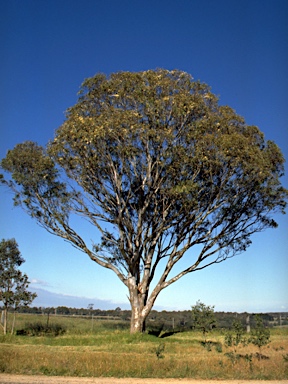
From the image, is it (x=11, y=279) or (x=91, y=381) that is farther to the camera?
(x=11, y=279)

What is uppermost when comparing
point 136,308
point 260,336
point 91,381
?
point 136,308

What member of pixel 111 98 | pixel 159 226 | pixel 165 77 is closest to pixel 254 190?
pixel 159 226

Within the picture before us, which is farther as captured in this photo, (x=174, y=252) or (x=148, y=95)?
(x=174, y=252)

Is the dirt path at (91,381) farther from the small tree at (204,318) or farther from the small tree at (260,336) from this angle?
the small tree at (204,318)

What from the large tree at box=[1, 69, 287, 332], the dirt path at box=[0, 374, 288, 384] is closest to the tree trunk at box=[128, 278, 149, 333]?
the large tree at box=[1, 69, 287, 332]

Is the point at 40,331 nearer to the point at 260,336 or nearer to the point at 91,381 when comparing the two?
the point at 260,336

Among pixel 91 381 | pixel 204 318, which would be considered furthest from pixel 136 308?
pixel 91 381

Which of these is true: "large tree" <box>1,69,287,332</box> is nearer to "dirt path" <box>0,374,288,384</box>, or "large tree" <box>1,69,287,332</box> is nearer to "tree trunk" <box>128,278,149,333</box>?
"tree trunk" <box>128,278,149,333</box>

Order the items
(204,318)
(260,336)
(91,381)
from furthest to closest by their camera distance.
→ (204,318)
(260,336)
(91,381)

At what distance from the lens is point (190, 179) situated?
80.7 ft

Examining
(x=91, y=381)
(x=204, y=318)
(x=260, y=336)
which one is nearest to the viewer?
(x=91, y=381)

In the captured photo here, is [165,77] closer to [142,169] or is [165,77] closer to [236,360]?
[142,169]

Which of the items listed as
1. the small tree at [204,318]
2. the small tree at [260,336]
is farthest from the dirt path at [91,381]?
the small tree at [204,318]

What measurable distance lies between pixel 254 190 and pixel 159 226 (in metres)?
6.44
